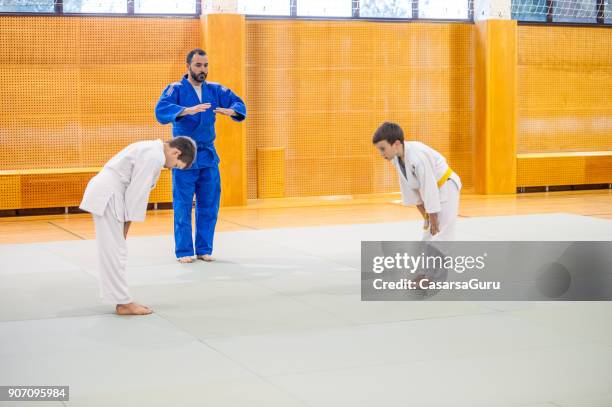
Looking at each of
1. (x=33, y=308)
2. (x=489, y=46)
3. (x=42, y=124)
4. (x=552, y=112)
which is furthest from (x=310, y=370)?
(x=552, y=112)

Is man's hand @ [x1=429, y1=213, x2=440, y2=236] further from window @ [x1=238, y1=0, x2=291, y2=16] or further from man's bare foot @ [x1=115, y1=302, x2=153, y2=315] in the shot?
window @ [x1=238, y1=0, x2=291, y2=16]

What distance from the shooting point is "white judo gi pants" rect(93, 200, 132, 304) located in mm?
A: 5605

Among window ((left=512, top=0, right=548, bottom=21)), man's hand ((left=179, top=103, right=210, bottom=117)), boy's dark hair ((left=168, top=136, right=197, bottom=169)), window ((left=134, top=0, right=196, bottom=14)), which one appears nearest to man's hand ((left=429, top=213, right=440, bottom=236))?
boy's dark hair ((left=168, top=136, right=197, bottom=169))

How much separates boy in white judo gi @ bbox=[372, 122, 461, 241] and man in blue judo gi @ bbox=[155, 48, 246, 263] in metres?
2.06

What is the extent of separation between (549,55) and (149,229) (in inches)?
287

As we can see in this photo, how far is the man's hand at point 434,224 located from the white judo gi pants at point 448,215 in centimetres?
3

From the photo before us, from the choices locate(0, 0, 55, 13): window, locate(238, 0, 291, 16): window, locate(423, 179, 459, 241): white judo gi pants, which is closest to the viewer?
locate(423, 179, 459, 241): white judo gi pants

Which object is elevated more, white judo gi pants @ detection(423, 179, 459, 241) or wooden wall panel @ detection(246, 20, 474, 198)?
wooden wall panel @ detection(246, 20, 474, 198)

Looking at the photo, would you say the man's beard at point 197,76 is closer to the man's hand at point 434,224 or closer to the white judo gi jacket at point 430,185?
the white judo gi jacket at point 430,185

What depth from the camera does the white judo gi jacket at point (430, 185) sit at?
609 cm

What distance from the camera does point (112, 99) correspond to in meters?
12.0

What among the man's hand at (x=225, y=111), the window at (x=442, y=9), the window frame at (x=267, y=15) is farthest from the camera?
the window at (x=442, y=9)

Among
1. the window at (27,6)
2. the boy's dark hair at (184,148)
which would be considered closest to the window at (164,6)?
the window at (27,6)

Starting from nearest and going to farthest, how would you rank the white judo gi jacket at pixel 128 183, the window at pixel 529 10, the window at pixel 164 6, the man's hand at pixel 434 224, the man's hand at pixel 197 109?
1. the white judo gi jacket at pixel 128 183
2. the man's hand at pixel 434 224
3. the man's hand at pixel 197 109
4. the window at pixel 164 6
5. the window at pixel 529 10
